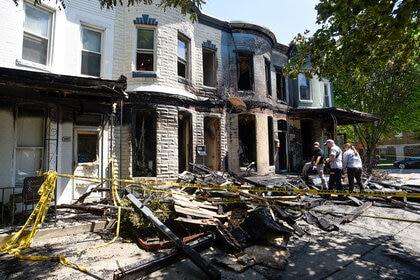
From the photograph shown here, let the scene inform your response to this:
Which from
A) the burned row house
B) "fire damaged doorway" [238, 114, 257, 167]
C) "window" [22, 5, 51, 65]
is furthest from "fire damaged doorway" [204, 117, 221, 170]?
"window" [22, 5, 51, 65]

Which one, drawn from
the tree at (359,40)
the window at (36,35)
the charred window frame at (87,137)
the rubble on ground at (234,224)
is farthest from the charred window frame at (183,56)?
the rubble on ground at (234,224)

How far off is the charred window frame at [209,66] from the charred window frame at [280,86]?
498 cm

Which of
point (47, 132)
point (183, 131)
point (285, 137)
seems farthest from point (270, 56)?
point (47, 132)

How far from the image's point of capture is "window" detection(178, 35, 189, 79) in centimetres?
1016

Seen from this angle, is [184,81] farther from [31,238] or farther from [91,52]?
[31,238]

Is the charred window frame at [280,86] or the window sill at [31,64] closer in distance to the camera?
the window sill at [31,64]

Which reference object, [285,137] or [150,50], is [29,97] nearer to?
[150,50]

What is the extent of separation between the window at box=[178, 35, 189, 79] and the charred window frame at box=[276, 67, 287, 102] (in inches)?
268

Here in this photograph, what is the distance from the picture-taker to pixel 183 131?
10.9 metres

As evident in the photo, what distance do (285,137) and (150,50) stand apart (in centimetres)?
957

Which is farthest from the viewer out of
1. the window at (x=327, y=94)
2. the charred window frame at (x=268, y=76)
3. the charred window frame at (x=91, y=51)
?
the window at (x=327, y=94)

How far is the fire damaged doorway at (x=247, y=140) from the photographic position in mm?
12055

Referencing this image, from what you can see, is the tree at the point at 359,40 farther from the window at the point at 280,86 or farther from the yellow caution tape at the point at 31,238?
the window at the point at 280,86

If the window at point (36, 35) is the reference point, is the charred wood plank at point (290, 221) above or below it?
below
